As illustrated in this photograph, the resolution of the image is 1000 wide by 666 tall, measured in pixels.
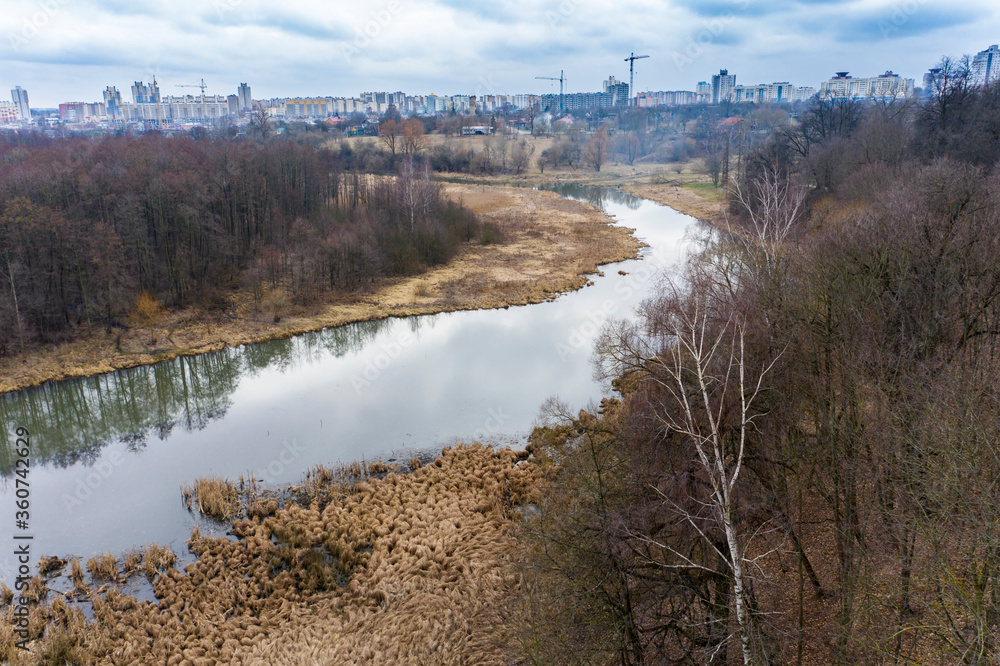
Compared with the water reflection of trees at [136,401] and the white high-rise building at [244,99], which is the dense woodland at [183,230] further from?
the white high-rise building at [244,99]

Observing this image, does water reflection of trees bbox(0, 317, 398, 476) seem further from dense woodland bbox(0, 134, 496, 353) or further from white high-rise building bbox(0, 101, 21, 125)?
white high-rise building bbox(0, 101, 21, 125)

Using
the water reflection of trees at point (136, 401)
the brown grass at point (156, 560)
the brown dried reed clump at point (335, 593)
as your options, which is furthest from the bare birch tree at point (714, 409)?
the water reflection of trees at point (136, 401)

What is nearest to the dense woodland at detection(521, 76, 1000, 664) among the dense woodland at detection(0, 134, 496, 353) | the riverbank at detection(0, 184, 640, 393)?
the riverbank at detection(0, 184, 640, 393)

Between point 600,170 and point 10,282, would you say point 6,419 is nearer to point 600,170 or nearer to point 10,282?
point 10,282

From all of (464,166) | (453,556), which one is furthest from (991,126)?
(464,166)

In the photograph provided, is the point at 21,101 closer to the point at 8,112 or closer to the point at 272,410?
the point at 8,112
